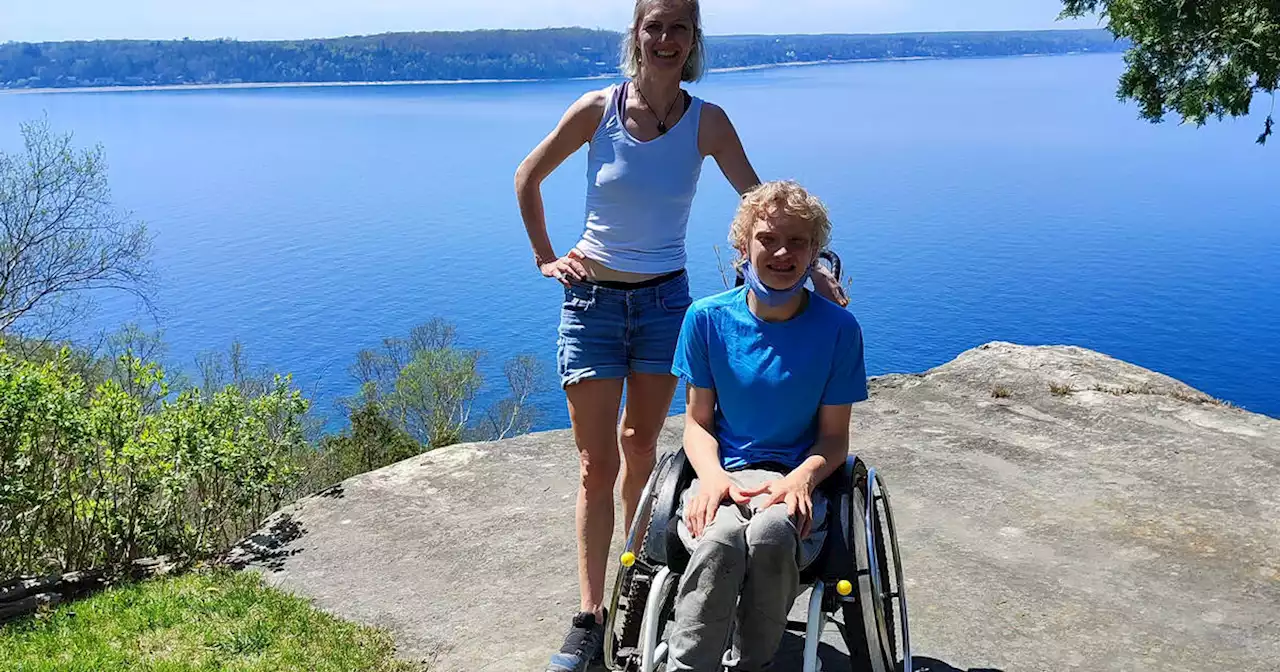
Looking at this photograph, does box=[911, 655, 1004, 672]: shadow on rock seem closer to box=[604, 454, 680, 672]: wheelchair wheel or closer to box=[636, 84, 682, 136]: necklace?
box=[604, 454, 680, 672]: wheelchair wheel

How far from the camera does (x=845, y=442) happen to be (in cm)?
239

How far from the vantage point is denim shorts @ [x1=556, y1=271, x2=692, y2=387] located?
272 cm

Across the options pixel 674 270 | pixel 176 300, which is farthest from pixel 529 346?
pixel 674 270

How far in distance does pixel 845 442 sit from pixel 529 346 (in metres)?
41.3

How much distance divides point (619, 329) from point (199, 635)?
1.68m

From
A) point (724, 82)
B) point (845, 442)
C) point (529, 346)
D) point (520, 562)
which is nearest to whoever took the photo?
point (845, 442)

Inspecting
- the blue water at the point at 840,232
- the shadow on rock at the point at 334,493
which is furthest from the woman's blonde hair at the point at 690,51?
the blue water at the point at 840,232

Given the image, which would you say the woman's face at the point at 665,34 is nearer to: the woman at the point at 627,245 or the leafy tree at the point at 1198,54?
the woman at the point at 627,245

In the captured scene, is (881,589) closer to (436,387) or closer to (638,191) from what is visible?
(638,191)

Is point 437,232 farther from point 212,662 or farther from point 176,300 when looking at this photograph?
point 212,662

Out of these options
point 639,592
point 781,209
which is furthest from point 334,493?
point 781,209

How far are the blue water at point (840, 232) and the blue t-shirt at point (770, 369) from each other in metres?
22.6

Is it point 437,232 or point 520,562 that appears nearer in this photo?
point 520,562

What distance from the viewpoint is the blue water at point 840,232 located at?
132 feet
